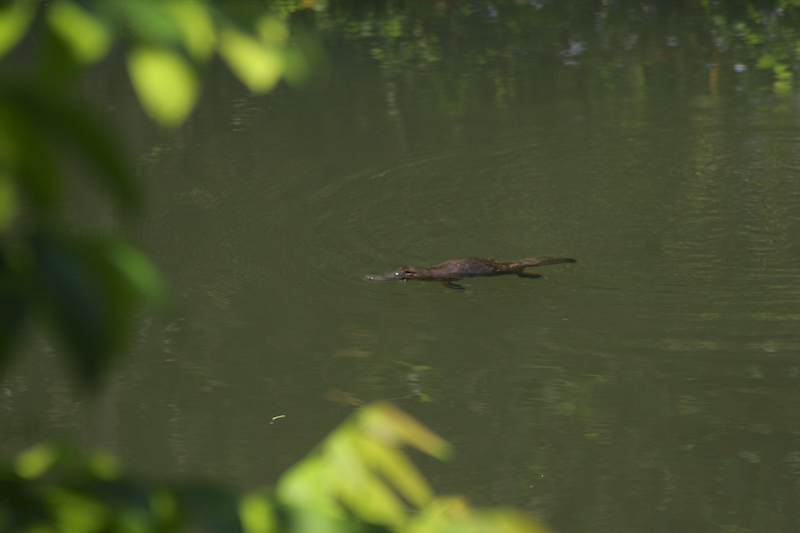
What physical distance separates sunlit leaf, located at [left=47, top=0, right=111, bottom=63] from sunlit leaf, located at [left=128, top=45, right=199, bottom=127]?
2 cm

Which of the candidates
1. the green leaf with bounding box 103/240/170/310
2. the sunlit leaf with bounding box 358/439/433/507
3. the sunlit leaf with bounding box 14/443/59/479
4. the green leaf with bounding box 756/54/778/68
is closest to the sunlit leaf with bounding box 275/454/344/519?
the sunlit leaf with bounding box 358/439/433/507

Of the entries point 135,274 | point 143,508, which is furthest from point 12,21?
point 143,508

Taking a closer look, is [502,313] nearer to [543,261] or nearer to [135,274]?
[543,261]

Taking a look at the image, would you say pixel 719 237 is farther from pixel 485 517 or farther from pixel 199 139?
pixel 485 517

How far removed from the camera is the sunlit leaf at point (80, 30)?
430 millimetres

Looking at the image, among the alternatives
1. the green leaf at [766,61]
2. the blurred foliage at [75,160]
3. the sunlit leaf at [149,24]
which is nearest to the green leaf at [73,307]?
the blurred foliage at [75,160]

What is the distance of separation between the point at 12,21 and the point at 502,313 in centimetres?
349

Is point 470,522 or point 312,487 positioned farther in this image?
point 312,487

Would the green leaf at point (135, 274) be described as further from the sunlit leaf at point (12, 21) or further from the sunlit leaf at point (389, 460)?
the sunlit leaf at point (389, 460)

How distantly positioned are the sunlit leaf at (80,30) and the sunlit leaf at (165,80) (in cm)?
2

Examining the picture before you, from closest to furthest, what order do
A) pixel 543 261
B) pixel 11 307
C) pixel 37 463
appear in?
pixel 11 307, pixel 37 463, pixel 543 261

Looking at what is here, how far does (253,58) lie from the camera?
18.7 inches

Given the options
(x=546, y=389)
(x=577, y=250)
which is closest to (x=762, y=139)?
(x=577, y=250)

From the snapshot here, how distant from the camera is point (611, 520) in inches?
103
